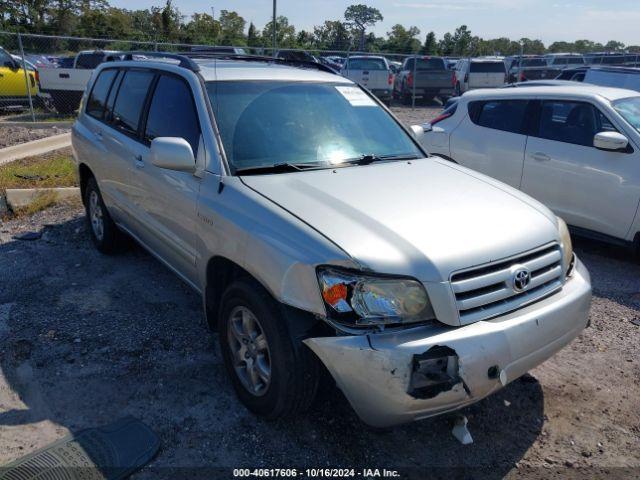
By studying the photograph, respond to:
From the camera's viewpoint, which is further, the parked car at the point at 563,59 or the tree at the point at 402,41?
the tree at the point at 402,41

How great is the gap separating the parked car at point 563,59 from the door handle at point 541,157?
57.8 feet

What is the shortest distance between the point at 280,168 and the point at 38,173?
245 inches

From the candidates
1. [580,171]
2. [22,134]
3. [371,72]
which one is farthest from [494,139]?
[371,72]

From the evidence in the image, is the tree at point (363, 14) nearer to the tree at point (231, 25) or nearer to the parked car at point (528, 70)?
the tree at point (231, 25)

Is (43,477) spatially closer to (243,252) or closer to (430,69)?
(243,252)

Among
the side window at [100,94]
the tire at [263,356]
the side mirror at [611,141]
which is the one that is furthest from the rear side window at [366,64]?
the tire at [263,356]

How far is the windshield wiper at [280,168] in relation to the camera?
3.34 metres

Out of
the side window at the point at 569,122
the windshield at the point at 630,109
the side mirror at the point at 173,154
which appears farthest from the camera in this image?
the side window at the point at 569,122

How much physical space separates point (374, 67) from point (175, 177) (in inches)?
710


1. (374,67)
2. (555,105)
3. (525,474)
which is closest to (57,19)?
(374,67)

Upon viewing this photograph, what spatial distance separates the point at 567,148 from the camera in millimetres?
5891

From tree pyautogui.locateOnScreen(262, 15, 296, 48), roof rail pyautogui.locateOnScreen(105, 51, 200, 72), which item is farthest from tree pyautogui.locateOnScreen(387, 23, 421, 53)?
roof rail pyautogui.locateOnScreen(105, 51, 200, 72)

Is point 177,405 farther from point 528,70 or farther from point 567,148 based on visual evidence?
point 528,70

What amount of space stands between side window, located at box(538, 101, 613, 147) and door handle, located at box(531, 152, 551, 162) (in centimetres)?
19
